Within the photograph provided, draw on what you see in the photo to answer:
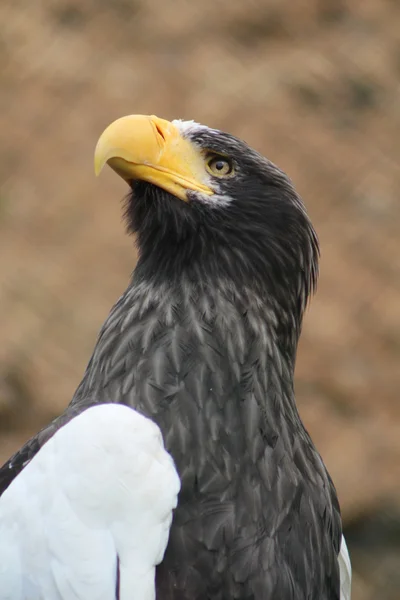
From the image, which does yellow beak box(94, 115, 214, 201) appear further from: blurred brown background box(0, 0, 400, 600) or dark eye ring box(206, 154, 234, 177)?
blurred brown background box(0, 0, 400, 600)

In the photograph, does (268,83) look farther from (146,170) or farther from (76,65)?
(146,170)

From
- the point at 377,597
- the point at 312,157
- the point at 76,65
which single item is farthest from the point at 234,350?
the point at 76,65

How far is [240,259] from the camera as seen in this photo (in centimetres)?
273

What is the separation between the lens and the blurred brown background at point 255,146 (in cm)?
536

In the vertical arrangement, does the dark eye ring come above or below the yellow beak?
above

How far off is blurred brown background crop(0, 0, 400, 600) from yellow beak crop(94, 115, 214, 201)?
280 centimetres

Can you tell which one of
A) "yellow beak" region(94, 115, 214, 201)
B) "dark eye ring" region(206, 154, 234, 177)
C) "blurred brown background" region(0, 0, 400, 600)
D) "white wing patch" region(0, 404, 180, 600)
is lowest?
"white wing patch" region(0, 404, 180, 600)

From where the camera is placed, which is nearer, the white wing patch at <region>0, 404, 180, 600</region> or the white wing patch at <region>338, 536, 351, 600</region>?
the white wing patch at <region>0, 404, 180, 600</region>

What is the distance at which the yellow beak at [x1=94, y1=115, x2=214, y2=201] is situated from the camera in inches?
102

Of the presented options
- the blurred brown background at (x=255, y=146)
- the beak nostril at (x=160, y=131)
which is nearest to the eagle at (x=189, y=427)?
the beak nostril at (x=160, y=131)

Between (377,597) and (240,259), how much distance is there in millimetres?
3056

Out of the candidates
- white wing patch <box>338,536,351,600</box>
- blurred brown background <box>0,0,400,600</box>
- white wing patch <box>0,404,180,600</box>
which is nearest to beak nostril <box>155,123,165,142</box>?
white wing patch <box>0,404,180,600</box>

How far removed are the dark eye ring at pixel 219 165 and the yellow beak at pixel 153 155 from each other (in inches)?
0.9

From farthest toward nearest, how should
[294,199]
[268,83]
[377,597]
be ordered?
[268,83] < [377,597] < [294,199]
